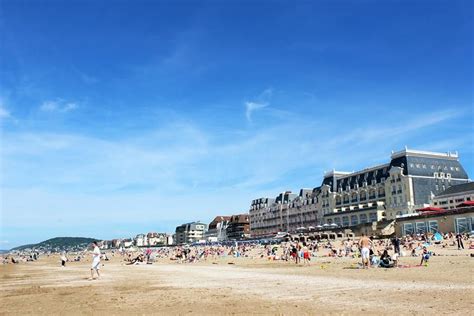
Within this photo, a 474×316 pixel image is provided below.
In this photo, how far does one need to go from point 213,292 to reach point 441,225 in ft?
207

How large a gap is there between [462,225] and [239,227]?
378 feet

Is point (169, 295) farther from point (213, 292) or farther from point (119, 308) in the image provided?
point (119, 308)

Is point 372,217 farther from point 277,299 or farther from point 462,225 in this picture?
point 277,299

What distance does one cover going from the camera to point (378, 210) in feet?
332

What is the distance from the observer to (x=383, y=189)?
10462cm

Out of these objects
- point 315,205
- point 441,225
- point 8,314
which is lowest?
point 8,314

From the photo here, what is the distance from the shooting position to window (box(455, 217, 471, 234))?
6531 centimetres

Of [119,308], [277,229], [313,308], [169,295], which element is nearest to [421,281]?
[313,308]

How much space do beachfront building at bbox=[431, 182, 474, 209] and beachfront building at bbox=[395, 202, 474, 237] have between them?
13508 millimetres

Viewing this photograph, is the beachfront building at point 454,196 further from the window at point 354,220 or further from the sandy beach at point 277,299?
the sandy beach at point 277,299

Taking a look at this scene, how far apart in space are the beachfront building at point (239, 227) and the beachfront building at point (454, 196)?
87.8m

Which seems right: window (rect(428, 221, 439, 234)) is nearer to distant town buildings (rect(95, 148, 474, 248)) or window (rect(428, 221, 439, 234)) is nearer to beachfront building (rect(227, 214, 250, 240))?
distant town buildings (rect(95, 148, 474, 248))

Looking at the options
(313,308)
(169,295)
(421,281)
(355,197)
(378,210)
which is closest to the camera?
(313,308)

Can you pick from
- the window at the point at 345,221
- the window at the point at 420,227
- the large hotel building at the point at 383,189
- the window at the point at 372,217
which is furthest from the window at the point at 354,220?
the window at the point at 420,227
